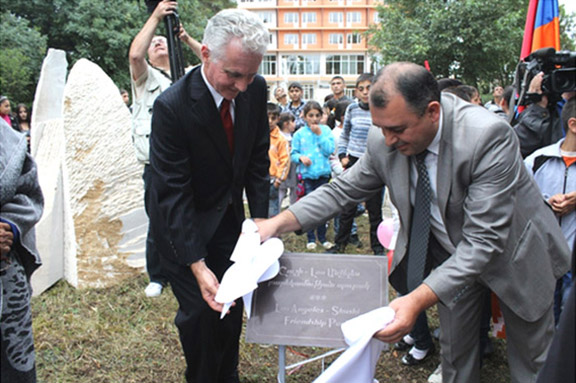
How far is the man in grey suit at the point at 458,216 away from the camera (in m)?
1.84

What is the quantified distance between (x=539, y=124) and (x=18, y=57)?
1578 cm

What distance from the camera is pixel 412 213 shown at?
217cm

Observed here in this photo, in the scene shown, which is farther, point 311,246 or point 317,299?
point 311,246

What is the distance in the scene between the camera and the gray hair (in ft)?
6.12

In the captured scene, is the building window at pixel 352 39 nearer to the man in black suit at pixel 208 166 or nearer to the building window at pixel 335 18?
the building window at pixel 335 18

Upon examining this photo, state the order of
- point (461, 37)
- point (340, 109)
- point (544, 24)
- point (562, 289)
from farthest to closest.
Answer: point (461, 37)
point (340, 109)
point (544, 24)
point (562, 289)

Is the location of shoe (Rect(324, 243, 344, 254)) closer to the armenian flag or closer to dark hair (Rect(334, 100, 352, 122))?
dark hair (Rect(334, 100, 352, 122))

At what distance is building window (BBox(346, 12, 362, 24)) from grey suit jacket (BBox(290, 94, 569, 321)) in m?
58.0

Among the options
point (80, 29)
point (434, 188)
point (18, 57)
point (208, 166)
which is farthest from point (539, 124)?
point (80, 29)

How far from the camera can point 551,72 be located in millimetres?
2939

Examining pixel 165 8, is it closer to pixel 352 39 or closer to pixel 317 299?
pixel 317 299

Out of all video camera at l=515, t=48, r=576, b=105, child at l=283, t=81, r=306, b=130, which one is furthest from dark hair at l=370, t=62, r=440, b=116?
child at l=283, t=81, r=306, b=130

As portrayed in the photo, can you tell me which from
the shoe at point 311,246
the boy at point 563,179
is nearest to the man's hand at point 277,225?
the boy at point 563,179

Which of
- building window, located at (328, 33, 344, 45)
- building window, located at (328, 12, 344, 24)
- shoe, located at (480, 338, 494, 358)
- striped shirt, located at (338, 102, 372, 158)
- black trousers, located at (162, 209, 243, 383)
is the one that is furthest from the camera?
building window, located at (328, 12, 344, 24)
